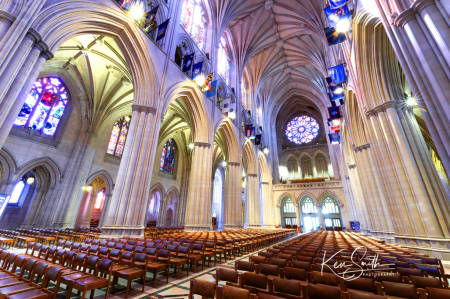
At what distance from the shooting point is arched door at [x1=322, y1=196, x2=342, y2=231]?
75.2 ft

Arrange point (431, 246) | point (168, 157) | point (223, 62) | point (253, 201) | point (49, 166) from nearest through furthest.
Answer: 1. point (431, 246)
2. point (49, 166)
3. point (223, 62)
4. point (253, 201)
5. point (168, 157)

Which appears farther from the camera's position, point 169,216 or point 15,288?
point 169,216

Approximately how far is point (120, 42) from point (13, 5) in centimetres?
438

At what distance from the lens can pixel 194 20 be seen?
14406 millimetres

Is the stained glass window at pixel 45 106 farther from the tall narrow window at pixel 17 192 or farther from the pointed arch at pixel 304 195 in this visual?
the pointed arch at pixel 304 195

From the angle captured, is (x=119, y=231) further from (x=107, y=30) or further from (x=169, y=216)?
(x=169, y=216)

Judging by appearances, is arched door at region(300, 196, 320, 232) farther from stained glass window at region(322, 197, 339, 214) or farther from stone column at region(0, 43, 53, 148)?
stone column at region(0, 43, 53, 148)

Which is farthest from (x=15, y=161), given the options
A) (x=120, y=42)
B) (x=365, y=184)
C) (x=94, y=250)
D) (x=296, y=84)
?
(x=296, y=84)

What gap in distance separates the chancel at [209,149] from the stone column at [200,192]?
0.10 m

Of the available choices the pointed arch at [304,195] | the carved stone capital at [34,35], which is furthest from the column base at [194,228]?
the pointed arch at [304,195]

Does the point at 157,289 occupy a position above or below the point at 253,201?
below

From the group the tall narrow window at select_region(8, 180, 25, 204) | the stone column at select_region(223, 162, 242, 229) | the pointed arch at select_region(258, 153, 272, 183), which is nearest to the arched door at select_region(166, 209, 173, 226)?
the stone column at select_region(223, 162, 242, 229)

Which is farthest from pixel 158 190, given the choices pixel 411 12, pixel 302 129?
pixel 302 129

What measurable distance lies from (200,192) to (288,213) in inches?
694
